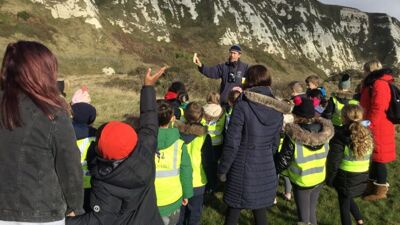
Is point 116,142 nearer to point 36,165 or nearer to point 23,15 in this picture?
point 36,165

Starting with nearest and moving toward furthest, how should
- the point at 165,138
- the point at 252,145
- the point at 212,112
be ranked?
the point at 165,138 < the point at 252,145 < the point at 212,112

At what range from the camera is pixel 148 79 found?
3047 millimetres

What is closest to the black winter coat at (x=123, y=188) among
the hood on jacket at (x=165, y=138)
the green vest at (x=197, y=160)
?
the hood on jacket at (x=165, y=138)

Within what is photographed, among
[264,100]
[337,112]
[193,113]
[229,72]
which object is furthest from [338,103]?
[193,113]

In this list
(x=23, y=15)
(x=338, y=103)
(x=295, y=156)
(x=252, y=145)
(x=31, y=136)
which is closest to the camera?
(x=31, y=136)

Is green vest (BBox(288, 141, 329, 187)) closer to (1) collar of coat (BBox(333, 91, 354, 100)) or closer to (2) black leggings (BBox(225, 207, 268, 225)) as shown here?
(2) black leggings (BBox(225, 207, 268, 225))

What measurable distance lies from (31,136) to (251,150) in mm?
Answer: 2632

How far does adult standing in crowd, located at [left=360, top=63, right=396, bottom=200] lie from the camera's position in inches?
218

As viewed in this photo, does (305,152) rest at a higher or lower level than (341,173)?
higher

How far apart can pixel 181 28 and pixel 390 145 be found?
57.1m

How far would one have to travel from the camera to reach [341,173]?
4902mm

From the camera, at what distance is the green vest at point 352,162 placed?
189 inches

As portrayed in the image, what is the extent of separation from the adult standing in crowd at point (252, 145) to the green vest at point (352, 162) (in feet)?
3.60

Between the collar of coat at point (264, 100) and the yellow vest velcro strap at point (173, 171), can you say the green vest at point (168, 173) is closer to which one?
the yellow vest velcro strap at point (173, 171)
